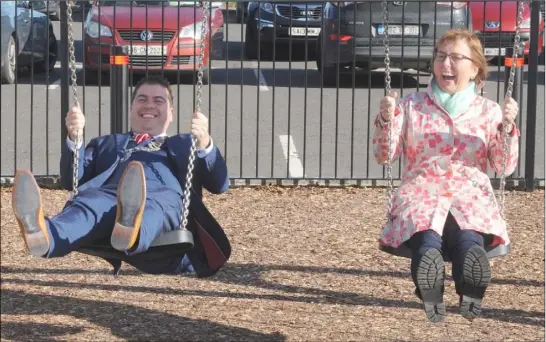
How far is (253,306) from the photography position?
20.5 feet

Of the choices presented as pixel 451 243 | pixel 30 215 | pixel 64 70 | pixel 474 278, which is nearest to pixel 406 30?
pixel 64 70

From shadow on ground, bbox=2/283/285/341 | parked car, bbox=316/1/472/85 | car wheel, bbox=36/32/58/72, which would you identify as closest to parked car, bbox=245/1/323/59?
car wheel, bbox=36/32/58/72

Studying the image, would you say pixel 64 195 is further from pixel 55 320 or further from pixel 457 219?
pixel 457 219

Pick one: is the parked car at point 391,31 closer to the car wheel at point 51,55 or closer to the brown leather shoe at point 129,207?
the car wheel at point 51,55

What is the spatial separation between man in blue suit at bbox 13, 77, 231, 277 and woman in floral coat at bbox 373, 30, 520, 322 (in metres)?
0.74

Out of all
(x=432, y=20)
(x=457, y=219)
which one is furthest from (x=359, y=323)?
(x=432, y=20)

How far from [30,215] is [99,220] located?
330mm

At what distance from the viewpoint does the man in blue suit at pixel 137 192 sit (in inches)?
187

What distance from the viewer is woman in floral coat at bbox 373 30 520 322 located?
5035mm

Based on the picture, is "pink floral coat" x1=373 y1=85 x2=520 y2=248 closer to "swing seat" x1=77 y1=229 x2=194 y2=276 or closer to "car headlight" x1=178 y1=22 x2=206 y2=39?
"swing seat" x1=77 y1=229 x2=194 y2=276

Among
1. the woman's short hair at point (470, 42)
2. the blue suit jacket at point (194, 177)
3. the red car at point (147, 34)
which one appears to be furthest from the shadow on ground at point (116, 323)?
the red car at point (147, 34)

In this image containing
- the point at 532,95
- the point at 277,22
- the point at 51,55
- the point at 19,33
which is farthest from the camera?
the point at 277,22

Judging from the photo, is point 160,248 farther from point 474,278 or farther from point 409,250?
point 474,278

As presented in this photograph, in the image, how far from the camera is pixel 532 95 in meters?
9.20
